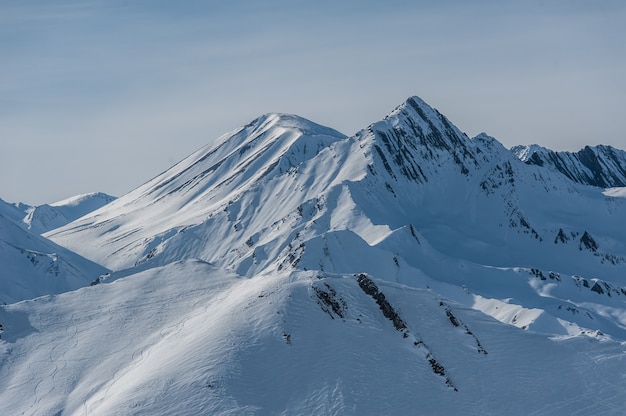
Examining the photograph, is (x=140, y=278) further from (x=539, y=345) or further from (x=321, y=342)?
(x=539, y=345)

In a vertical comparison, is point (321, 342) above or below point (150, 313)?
below

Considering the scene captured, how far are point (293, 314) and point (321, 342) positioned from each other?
5.29m

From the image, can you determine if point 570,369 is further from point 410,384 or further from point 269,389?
point 269,389

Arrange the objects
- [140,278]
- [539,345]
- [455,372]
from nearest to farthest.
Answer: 1. [455,372]
2. [539,345]
3. [140,278]

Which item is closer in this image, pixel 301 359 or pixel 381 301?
pixel 301 359

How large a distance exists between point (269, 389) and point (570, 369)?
3274cm

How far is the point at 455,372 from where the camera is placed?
9656 cm

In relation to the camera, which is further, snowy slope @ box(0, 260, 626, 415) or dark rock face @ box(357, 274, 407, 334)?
dark rock face @ box(357, 274, 407, 334)

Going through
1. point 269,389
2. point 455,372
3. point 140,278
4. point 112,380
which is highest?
point 140,278

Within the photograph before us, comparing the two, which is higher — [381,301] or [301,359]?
[301,359]

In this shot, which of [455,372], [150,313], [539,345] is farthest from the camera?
[150,313]

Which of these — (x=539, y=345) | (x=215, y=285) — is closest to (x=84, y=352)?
(x=215, y=285)

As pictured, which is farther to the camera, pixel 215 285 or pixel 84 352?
pixel 215 285

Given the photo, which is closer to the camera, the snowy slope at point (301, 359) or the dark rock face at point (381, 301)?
the snowy slope at point (301, 359)
